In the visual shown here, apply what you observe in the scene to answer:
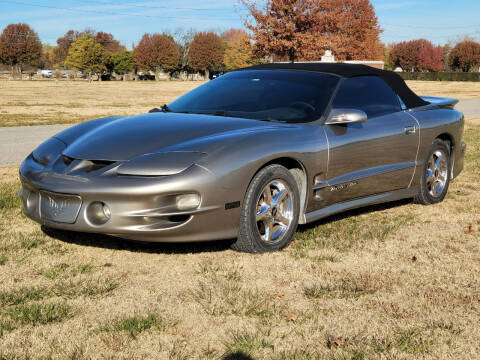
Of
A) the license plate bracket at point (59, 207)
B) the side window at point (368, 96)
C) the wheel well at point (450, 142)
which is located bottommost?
the license plate bracket at point (59, 207)

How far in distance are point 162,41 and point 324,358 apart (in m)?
114

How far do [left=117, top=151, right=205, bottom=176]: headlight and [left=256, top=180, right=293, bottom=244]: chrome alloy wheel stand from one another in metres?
0.64

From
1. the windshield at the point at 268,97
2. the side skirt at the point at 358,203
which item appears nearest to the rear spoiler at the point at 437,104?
the side skirt at the point at 358,203

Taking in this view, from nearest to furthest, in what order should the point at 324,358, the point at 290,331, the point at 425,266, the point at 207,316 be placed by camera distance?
1. the point at 324,358
2. the point at 290,331
3. the point at 207,316
4. the point at 425,266

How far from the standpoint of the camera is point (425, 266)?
444cm

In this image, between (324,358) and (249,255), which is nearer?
(324,358)

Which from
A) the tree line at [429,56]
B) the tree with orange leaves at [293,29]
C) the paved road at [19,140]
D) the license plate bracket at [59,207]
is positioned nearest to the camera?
the license plate bracket at [59,207]

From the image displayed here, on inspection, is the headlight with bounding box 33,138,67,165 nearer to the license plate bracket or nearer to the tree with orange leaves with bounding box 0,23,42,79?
the license plate bracket

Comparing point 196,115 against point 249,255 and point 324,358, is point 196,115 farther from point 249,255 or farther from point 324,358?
point 324,358

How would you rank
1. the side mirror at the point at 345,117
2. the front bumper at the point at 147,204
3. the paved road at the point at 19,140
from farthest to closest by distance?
1. the paved road at the point at 19,140
2. the side mirror at the point at 345,117
3. the front bumper at the point at 147,204

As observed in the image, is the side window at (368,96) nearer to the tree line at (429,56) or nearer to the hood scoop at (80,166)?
the hood scoop at (80,166)

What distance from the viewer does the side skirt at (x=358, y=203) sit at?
506 centimetres

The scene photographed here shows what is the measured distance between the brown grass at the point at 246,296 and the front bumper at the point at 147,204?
11.5 inches

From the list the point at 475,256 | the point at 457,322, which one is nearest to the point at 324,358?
the point at 457,322
